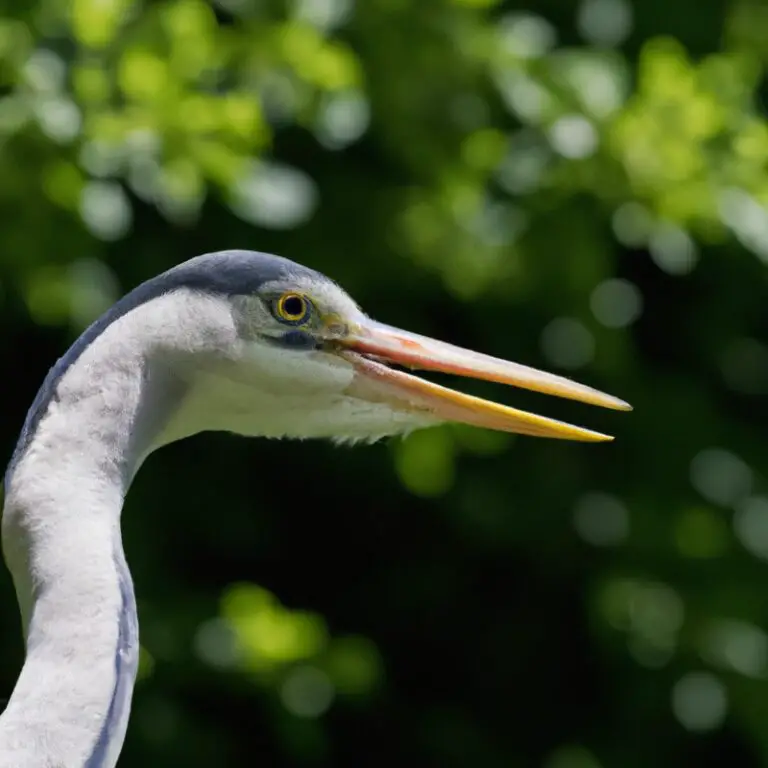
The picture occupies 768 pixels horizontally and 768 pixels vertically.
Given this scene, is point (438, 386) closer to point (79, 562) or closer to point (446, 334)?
point (79, 562)

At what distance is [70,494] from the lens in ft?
5.01

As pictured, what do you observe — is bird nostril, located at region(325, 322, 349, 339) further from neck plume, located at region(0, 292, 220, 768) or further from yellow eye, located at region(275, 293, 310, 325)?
neck plume, located at region(0, 292, 220, 768)

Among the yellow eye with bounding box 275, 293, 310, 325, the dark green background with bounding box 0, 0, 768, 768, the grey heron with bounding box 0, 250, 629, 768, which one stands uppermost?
the yellow eye with bounding box 275, 293, 310, 325

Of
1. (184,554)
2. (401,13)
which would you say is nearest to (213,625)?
(184,554)

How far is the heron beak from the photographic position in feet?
5.86

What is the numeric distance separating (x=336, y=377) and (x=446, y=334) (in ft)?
4.86

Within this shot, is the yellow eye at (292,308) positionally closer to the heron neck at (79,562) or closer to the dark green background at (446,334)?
the heron neck at (79,562)

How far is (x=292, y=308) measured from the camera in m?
1.75

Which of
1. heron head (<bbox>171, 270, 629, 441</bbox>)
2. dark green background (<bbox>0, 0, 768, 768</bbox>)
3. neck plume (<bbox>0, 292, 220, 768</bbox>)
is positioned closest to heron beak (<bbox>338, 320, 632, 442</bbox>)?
heron head (<bbox>171, 270, 629, 441</bbox>)

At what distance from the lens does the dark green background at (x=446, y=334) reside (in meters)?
2.56

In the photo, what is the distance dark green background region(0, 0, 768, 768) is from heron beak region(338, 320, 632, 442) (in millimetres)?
767

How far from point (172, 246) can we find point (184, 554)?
684 millimetres

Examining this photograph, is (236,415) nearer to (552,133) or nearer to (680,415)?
(552,133)

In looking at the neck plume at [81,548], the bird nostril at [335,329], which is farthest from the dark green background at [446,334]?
the neck plume at [81,548]
